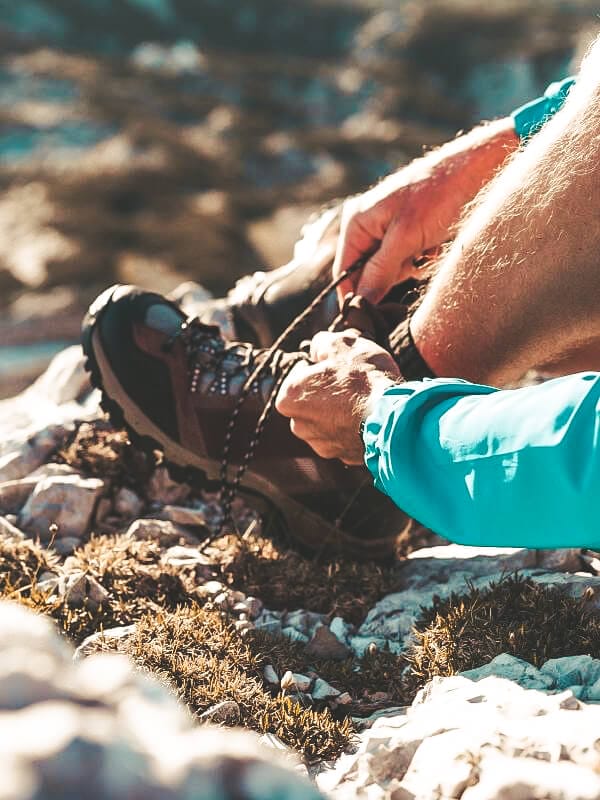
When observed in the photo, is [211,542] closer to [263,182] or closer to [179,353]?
[179,353]

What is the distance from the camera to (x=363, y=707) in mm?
3045

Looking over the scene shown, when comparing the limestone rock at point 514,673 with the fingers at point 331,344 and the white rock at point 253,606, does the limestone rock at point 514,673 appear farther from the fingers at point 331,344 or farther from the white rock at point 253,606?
the fingers at point 331,344

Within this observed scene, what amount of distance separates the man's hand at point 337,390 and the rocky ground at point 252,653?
30.5 inches

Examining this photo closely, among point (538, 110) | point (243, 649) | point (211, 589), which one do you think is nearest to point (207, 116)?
point (538, 110)

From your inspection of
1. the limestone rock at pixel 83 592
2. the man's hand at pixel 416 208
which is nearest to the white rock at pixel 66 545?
the limestone rock at pixel 83 592

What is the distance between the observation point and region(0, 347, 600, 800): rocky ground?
117 cm

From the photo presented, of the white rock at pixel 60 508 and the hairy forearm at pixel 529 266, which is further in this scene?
the white rock at pixel 60 508

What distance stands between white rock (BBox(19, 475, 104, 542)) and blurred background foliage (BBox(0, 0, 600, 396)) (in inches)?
320

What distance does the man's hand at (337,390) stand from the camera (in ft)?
10.3

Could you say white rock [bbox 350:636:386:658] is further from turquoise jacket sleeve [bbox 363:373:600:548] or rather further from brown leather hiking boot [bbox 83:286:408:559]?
turquoise jacket sleeve [bbox 363:373:600:548]

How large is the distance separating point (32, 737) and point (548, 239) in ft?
8.87

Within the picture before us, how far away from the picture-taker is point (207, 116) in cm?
4400

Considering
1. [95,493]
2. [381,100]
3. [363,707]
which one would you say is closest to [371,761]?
[363,707]

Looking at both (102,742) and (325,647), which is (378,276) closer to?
(325,647)
